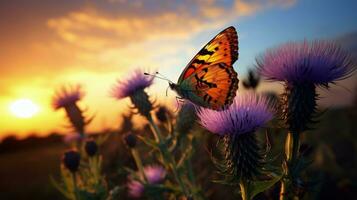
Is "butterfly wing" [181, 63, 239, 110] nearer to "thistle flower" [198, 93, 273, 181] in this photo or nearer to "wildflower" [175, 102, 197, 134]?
"thistle flower" [198, 93, 273, 181]

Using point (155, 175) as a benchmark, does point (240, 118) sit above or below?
above

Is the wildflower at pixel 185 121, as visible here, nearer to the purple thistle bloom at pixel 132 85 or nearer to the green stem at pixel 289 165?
the purple thistle bloom at pixel 132 85

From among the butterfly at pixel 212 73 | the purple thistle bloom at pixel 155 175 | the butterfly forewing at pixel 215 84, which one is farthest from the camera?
the purple thistle bloom at pixel 155 175

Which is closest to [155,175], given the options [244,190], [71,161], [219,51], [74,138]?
[71,161]

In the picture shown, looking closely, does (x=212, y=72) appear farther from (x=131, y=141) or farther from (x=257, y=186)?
(x=131, y=141)

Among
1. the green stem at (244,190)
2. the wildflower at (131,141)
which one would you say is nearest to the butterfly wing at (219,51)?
the green stem at (244,190)

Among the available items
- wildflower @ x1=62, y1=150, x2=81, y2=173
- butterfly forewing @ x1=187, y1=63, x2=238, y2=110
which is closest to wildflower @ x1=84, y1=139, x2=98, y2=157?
wildflower @ x1=62, y1=150, x2=81, y2=173

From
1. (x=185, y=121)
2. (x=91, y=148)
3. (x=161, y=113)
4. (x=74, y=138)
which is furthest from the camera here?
(x=74, y=138)
